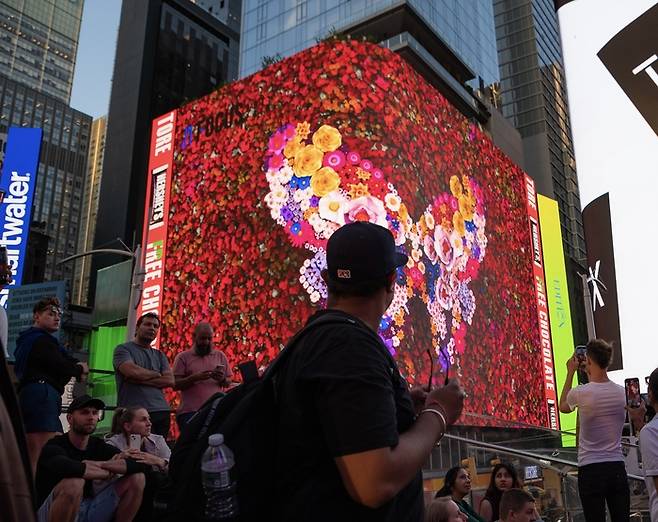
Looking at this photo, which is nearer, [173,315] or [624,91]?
[624,91]

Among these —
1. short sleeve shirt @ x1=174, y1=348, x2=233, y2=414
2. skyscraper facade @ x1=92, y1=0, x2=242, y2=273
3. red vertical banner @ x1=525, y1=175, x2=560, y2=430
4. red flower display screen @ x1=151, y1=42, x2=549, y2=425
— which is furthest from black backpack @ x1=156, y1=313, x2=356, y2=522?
skyscraper facade @ x1=92, y1=0, x2=242, y2=273

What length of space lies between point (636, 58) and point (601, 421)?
3645 millimetres

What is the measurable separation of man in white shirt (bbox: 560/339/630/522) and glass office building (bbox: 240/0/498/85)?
38.2 meters

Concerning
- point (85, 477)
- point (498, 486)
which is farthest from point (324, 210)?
point (85, 477)

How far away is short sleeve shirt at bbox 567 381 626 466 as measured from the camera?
4.70m

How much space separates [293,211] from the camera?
504 inches

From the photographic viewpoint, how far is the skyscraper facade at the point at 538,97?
80.9 meters

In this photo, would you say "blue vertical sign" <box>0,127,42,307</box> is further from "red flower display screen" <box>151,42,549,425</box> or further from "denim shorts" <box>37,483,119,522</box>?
"denim shorts" <box>37,483,119,522</box>

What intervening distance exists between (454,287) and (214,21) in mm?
60609

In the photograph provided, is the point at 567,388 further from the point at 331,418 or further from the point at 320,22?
the point at 320,22

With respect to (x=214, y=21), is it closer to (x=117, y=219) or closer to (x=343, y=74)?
(x=117, y=219)

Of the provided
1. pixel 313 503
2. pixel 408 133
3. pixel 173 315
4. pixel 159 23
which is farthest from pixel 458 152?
pixel 159 23

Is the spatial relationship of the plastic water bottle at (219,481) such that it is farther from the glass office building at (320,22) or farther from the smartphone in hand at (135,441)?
the glass office building at (320,22)

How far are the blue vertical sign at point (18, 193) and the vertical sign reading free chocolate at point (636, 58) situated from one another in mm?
25511
